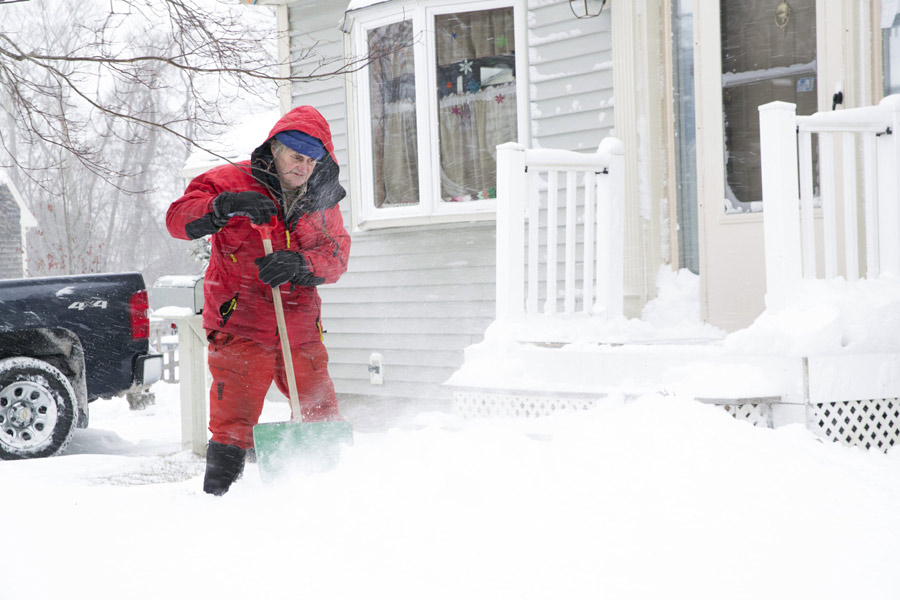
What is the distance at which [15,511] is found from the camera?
321 cm

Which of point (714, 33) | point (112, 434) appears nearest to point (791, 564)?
point (714, 33)

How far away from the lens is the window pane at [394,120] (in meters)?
7.10

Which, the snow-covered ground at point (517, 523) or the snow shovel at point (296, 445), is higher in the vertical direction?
the snow shovel at point (296, 445)

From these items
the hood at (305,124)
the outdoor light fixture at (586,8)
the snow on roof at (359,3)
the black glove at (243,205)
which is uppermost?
the snow on roof at (359,3)

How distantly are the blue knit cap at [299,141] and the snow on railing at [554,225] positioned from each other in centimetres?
133

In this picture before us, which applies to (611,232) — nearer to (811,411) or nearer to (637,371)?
(637,371)

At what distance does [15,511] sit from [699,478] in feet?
8.79

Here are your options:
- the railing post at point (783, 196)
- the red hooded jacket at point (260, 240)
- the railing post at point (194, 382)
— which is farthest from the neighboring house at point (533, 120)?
the railing post at point (194, 382)

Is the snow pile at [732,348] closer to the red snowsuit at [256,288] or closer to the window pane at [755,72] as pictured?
the red snowsuit at [256,288]

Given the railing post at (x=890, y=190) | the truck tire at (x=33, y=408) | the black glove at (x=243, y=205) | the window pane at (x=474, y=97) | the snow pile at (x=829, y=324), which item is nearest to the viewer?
the black glove at (x=243, y=205)

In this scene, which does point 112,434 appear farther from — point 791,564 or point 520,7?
point 791,564

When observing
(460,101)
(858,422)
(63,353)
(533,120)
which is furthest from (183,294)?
(858,422)

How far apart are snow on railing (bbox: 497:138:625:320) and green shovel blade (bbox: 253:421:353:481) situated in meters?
1.53

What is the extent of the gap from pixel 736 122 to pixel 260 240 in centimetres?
333
